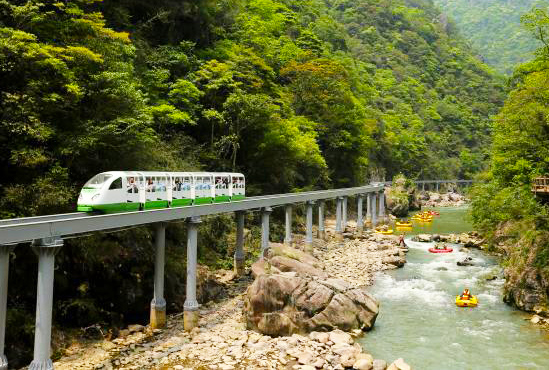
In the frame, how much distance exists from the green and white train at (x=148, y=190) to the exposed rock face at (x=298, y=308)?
6.41 meters

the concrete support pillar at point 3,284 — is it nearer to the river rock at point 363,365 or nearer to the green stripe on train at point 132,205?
the green stripe on train at point 132,205

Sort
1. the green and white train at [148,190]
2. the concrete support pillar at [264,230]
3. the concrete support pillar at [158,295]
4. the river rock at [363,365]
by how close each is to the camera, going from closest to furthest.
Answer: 1. the river rock at [363,365]
2. the green and white train at [148,190]
3. the concrete support pillar at [158,295]
4. the concrete support pillar at [264,230]

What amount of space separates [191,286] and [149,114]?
11.8 m

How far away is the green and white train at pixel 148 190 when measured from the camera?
59.1 ft

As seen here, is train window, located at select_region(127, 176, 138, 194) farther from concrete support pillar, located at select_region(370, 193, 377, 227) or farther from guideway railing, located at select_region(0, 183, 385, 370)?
concrete support pillar, located at select_region(370, 193, 377, 227)

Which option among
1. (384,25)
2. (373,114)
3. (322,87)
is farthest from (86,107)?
(384,25)

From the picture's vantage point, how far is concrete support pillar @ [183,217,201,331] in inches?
797

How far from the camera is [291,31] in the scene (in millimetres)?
72625

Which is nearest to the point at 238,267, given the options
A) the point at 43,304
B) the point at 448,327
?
the point at 448,327

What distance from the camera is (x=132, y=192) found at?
1948 centimetres

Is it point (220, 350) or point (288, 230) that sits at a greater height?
point (288, 230)

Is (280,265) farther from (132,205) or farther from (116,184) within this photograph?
(116,184)

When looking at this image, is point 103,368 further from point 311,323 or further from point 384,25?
point 384,25

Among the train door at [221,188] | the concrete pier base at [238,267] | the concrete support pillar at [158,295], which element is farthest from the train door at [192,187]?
the concrete pier base at [238,267]
